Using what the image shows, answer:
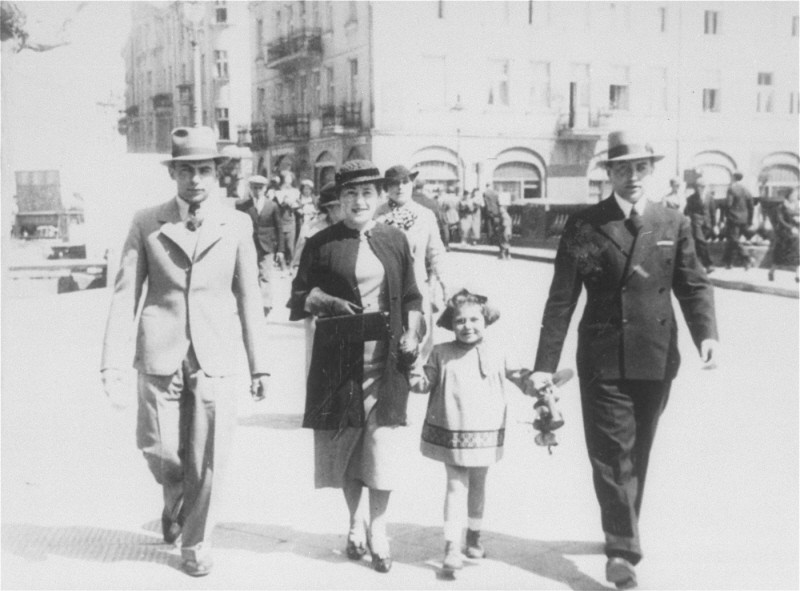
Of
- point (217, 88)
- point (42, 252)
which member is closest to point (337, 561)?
point (42, 252)

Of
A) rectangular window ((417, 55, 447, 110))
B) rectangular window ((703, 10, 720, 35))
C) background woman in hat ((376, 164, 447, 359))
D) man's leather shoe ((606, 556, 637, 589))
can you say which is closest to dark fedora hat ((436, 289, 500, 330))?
man's leather shoe ((606, 556, 637, 589))

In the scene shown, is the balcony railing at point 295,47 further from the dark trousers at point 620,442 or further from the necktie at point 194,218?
the dark trousers at point 620,442

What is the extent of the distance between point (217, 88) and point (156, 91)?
11.6 metres

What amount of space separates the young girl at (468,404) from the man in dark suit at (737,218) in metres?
17.0

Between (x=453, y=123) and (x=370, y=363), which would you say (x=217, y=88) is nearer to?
(x=453, y=123)

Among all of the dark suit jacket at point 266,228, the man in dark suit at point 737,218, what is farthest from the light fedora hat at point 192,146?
the man in dark suit at point 737,218

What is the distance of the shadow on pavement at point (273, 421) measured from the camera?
8.57 meters

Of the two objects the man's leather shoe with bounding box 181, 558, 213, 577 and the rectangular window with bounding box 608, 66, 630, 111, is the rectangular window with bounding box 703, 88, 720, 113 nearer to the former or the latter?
the rectangular window with bounding box 608, 66, 630, 111

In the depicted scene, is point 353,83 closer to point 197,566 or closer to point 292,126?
point 292,126

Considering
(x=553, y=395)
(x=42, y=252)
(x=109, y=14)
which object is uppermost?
(x=109, y=14)

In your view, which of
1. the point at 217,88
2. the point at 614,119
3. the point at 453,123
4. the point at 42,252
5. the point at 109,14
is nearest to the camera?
the point at 109,14

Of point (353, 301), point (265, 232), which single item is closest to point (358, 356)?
point (353, 301)

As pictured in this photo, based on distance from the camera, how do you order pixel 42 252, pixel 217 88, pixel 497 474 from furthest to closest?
pixel 217 88, pixel 42 252, pixel 497 474

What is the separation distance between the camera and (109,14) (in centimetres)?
1030
